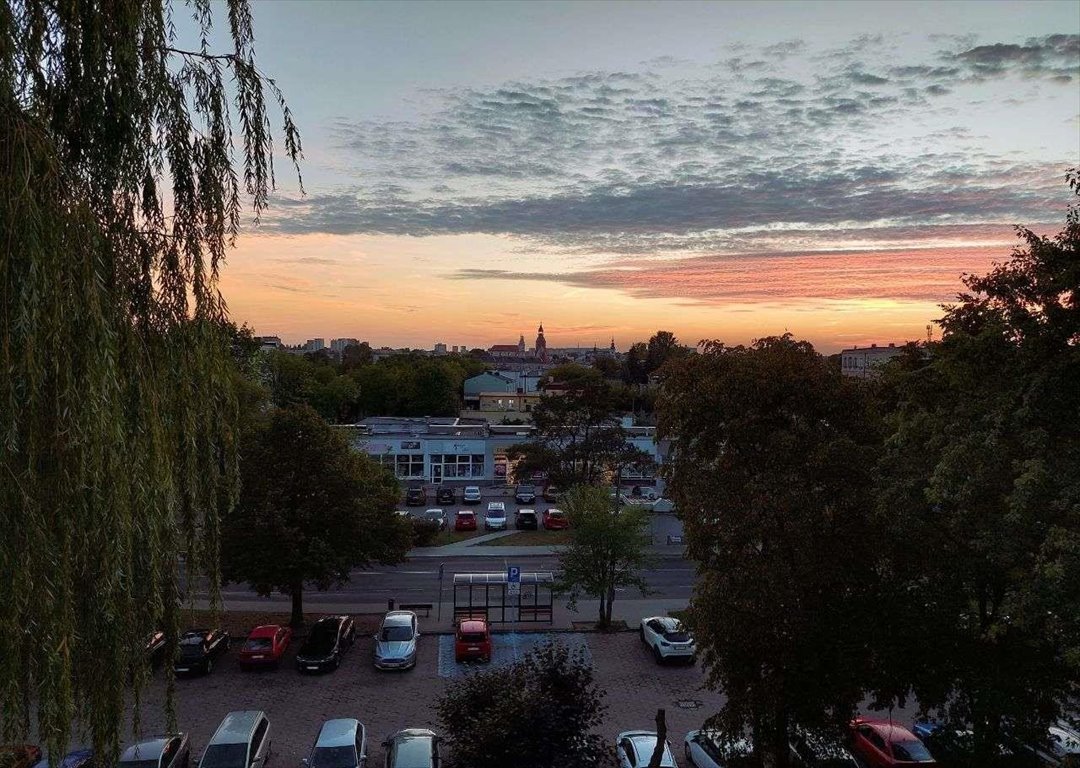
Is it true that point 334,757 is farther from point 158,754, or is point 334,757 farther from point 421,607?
point 421,607

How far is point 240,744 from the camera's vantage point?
39.5ft

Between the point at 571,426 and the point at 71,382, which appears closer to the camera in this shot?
the point at 71,382

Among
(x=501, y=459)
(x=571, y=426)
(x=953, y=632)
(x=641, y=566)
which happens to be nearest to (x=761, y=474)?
(x=953, y=632)

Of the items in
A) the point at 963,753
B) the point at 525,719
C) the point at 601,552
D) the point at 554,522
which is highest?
the point at 525,719

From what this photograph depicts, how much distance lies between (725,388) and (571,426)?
2640cm

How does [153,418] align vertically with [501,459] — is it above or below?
above

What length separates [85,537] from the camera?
4551 millimetres

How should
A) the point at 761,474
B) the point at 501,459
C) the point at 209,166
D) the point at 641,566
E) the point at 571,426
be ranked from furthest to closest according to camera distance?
the point at 501,459, the point at 571,426, the point at 641,566, the point at 761,474, the point at 209,166

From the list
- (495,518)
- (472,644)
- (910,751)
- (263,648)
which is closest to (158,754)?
(263,648)

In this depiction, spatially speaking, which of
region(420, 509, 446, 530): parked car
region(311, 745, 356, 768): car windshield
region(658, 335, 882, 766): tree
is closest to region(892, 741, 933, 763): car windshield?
region(658, 335, 882, 766): tree

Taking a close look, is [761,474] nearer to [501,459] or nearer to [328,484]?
[328,484]

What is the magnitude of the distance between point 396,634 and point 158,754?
711 centimetres

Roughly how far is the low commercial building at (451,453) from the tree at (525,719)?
3497 cm

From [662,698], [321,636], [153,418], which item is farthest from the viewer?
[321,636]
